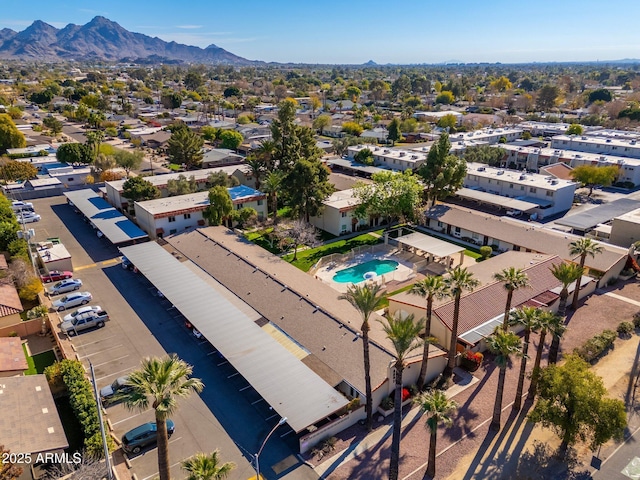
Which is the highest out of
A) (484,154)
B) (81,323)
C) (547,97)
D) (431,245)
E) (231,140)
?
(547,97)

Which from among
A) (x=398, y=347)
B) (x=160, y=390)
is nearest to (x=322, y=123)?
(x=398, y=347)

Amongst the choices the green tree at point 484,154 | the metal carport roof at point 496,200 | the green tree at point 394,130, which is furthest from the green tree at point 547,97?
the metal carport roof at point 496,200

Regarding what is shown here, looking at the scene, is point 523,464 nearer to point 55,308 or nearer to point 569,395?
point 569,395

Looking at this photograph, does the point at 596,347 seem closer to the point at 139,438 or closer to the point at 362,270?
the point at 362,270

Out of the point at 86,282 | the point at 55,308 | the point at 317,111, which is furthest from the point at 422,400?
the point at 317,111

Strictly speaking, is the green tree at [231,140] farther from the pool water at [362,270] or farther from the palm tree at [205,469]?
the palm tree at [205,469]

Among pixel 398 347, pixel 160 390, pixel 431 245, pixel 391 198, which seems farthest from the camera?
pixel 391 198

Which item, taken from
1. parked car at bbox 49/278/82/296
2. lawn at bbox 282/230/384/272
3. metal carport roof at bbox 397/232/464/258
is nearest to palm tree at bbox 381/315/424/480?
lawn at bbox 282/230/384/272
